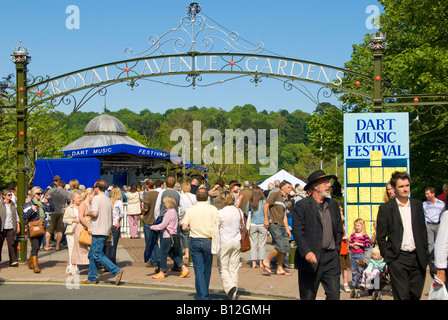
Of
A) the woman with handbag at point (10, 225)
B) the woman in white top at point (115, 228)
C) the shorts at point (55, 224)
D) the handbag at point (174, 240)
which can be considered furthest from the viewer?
the shorts at point (55, 224)

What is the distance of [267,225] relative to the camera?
12.8 metres

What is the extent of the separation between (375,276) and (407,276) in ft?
9.40

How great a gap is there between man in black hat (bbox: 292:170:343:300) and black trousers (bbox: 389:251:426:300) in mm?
634

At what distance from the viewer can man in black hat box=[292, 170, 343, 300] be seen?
7074 mm

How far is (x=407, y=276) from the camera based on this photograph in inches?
274

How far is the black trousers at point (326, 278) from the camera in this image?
7.11m

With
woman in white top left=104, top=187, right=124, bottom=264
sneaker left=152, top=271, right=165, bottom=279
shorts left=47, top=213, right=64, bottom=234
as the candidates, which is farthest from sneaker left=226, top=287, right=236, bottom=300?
shorts left=47, top=213, right=64, bottom=234

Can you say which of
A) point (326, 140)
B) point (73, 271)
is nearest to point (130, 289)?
point (73, 271)

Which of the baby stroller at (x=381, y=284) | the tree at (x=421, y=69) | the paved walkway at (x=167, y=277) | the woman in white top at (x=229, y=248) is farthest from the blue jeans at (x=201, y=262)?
the tree at (x=421, y=69)

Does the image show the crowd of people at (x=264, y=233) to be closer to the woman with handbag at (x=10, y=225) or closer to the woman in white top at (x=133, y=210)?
the woman with handbag at (x=10, y=225)

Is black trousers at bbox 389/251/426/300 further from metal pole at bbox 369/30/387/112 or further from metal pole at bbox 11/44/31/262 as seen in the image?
metal pole at bbox 11/44/31/262

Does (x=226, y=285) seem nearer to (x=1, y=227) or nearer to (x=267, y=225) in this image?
(x=267, y=225)

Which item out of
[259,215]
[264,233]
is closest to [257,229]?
[264,233]

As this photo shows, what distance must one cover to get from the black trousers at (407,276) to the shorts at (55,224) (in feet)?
37.6
